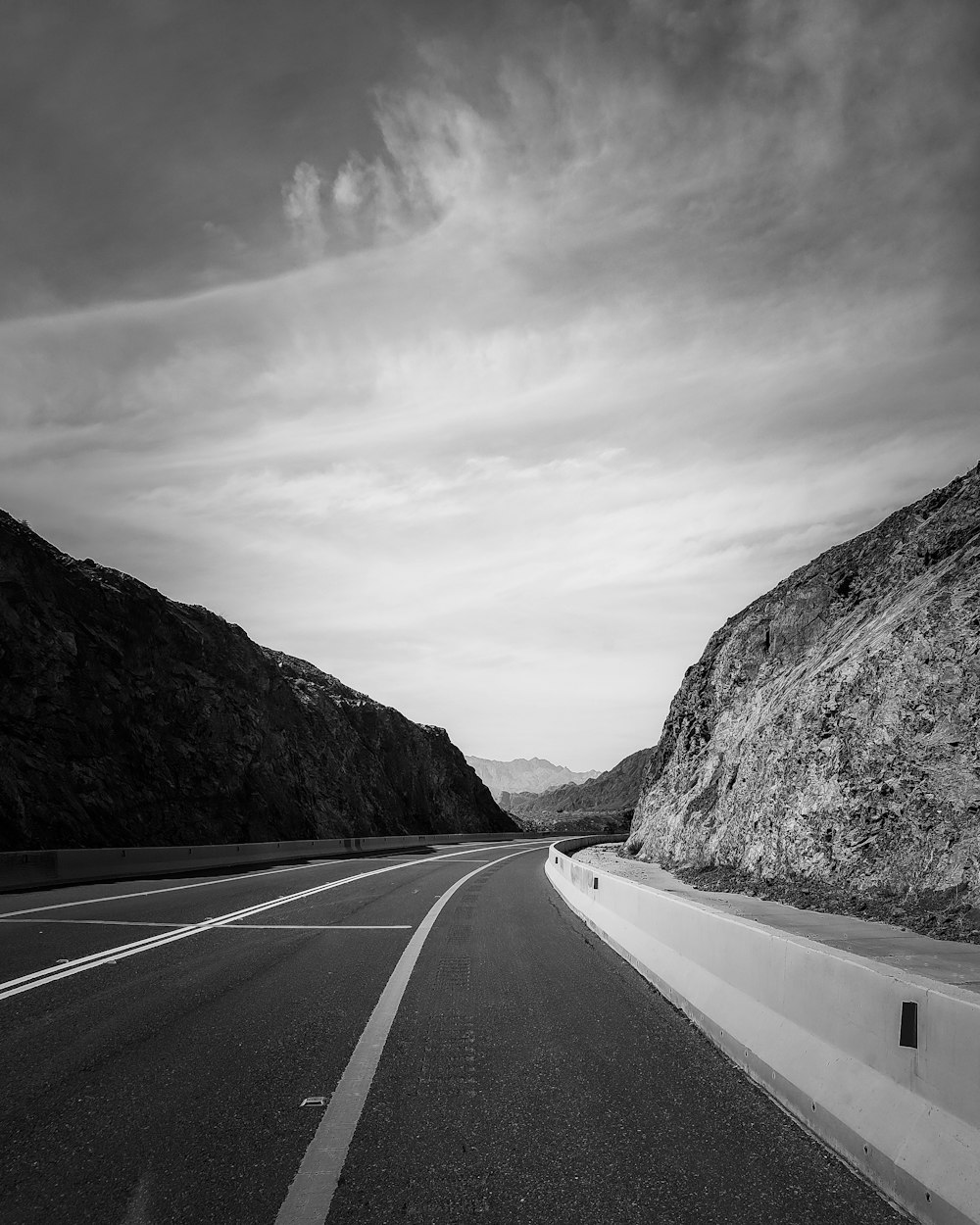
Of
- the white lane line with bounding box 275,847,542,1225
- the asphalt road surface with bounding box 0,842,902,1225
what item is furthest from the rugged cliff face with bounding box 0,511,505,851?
the white lane line with bounding box 275,847,542,1225

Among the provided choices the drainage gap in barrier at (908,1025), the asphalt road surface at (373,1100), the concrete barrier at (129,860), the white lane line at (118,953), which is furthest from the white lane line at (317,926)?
the concrete barrier at (129,860)

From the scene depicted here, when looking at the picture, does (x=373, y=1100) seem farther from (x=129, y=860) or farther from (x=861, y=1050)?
(x=129, y=860)

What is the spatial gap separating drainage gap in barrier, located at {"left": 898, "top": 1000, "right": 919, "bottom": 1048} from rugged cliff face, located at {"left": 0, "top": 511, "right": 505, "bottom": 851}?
29.3 m

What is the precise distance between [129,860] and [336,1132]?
20.4 meters

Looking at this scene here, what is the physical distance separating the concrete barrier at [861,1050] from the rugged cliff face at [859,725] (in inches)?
313

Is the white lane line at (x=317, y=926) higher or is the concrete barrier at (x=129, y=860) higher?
the white lane line at (x=317, y=926)

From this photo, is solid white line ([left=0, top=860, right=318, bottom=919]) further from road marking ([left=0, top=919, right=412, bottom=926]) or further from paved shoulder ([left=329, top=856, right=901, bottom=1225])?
paved shoulder ([left=329, top=856, right=901, bottom=1225])

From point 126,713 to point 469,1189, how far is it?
36665 millimetres

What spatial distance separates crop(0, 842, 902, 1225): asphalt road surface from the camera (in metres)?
3.26

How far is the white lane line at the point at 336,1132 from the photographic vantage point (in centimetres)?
318

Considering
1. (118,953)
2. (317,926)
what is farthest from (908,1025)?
(317,926)

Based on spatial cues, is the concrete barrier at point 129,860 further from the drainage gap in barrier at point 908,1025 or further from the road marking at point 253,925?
the drainage gap in barrier at point 908,1025

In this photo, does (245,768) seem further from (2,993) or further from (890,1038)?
(890,1038)

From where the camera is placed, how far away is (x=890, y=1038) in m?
3.54
